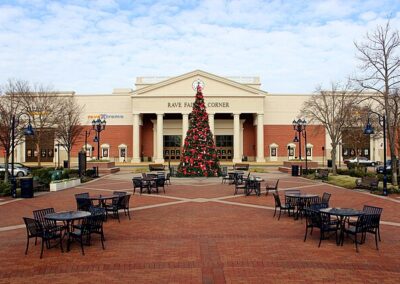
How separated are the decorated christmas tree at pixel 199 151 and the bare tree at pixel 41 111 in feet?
57.3

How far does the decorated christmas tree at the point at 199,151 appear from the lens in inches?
1234

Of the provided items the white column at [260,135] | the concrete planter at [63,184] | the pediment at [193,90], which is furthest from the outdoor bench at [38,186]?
the white column at [260,135]

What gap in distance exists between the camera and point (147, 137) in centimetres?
6731

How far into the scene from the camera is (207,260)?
26.9 feet

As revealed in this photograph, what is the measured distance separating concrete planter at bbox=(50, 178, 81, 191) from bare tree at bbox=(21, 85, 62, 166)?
16107 millimetres

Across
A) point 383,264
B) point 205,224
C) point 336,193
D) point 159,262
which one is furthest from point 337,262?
point 336,193

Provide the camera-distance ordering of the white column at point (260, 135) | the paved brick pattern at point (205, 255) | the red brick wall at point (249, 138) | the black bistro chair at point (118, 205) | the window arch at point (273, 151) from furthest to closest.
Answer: the red brick wall at point (249, 138)
the window arch at point (273, 151)
the white column at point (260, 135)
the black bistro chair at point (118, 205)
the paved brick pattern at point (205, 255)

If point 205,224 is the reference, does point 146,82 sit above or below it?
above

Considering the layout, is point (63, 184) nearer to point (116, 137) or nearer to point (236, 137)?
point (116, 137)

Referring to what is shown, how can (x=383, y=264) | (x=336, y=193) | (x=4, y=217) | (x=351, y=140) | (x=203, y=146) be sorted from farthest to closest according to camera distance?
(x=351, y=140), (x=203, y=146), (x=336, y=193), (x=4, y=217), (x=383, y=264)

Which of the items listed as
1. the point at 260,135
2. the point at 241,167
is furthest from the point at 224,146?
the point at 241,167

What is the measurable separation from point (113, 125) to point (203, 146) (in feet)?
117

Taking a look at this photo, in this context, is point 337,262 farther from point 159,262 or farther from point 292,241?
point 159,262

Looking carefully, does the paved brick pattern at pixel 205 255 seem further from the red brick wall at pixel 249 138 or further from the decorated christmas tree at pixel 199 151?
the red brick wall at pixel 249 138
